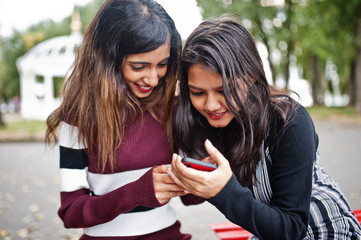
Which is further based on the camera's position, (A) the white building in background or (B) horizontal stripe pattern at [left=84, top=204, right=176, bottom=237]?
(A) the white building in background

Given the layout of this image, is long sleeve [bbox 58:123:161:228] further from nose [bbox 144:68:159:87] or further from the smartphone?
nose [bbox 144:68:159:87]

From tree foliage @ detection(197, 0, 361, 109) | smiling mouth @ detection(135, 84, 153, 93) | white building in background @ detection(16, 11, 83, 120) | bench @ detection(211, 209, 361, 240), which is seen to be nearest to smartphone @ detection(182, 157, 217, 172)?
smiling mouth @ detection(135, 84, 153, 93)

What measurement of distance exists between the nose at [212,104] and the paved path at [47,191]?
1.42 m

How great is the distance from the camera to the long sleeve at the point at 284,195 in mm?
1596

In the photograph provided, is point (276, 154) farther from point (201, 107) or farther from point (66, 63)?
point (66, 63)

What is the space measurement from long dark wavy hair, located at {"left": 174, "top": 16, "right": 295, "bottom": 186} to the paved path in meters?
1.47

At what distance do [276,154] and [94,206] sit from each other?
0.99 metres

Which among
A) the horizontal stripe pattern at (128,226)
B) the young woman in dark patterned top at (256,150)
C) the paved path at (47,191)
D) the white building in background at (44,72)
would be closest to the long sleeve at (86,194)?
the horizontal stripe pattern at (128,226)

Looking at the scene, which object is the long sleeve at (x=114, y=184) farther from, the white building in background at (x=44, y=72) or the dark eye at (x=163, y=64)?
the white building in background at (x=44, y=72)

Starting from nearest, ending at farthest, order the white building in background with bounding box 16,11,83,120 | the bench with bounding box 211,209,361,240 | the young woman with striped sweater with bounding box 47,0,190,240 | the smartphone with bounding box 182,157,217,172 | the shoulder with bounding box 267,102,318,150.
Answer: the smartphone with bounding box 182,157,217,172 < the shoulder with bounding box 267,102,318,150 < the young woman with striped sweater with bounding box 47,0,190,240 < the bench with bounding box 211,209,361,240 < the white building in background with bounding box 16,11,83,120

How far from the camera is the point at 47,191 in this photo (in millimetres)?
6895

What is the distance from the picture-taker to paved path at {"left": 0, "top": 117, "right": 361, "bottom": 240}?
4948mm

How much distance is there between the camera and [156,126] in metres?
2.31

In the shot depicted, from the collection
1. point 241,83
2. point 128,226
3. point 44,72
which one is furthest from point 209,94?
point 44,72
